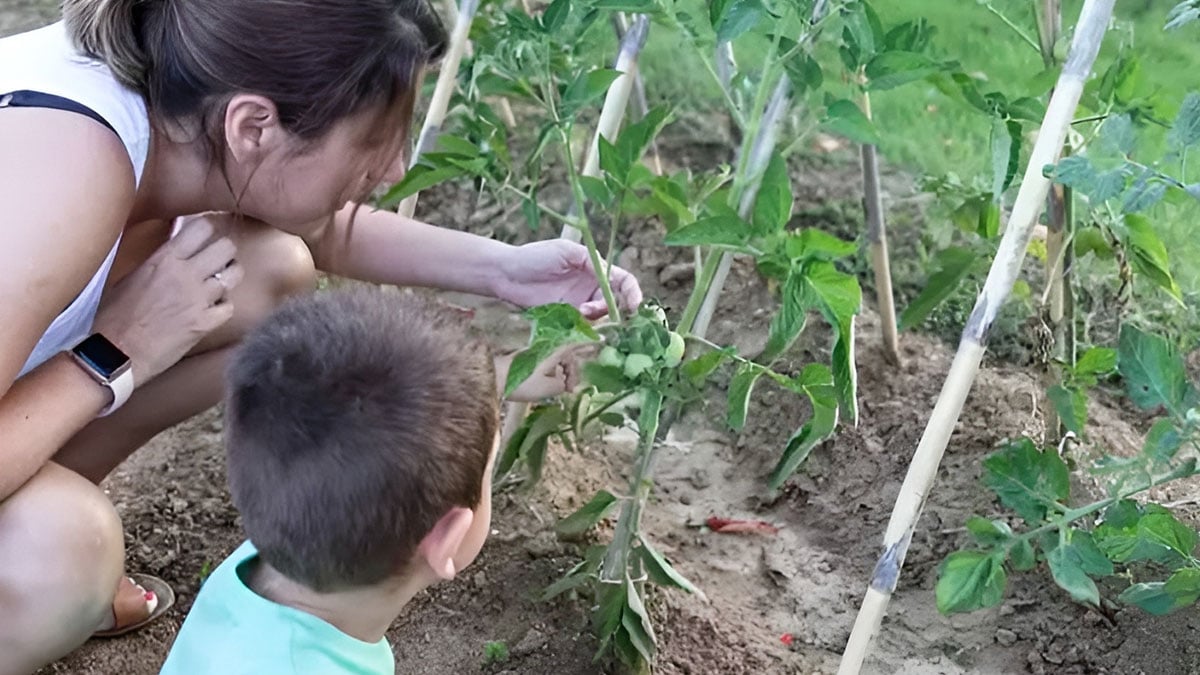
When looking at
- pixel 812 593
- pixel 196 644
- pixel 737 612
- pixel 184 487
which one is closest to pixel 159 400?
pixel 184 487

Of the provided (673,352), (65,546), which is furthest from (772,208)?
(65,546)

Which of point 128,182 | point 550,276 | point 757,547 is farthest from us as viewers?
point 757,547

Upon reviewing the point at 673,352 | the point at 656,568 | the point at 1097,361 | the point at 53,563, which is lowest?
the point at 656,568

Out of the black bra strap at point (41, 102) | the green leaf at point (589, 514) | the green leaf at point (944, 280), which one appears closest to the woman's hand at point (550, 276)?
the green leaf at point (589, 514)

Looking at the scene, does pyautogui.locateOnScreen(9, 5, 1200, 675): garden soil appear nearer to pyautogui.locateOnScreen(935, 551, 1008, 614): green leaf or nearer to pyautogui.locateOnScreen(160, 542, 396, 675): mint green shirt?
pyautogui.locateOnScreen(935, 551, 1008, 614): green leaf

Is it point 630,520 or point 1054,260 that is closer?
point 630,520

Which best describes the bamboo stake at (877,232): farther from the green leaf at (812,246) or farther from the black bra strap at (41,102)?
the black bra strap at (41,102)

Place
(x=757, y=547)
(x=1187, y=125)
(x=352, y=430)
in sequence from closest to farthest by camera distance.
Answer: (x=352, y=430) → (x=1187, y=125) → (x=757, y=547)

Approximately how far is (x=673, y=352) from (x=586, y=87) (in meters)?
0.33

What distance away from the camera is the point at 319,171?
148 centimetres

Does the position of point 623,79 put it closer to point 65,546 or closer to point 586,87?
point 586,87

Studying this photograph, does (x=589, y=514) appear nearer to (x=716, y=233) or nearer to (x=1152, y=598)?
(x=716, y=233)

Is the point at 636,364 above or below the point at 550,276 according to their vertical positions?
above

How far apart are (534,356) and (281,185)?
0.42 meters
